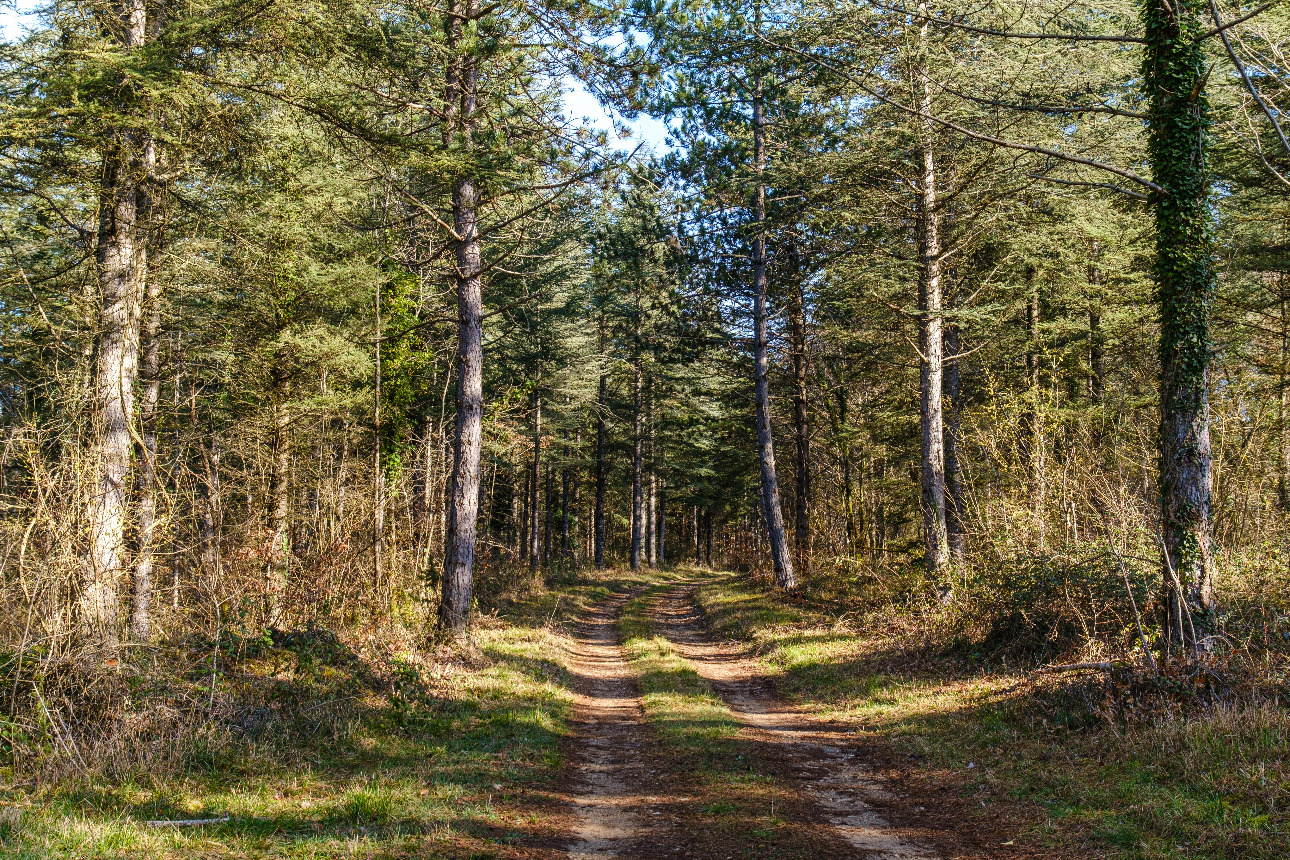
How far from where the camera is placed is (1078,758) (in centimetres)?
658

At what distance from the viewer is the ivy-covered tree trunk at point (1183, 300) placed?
24.0 ft

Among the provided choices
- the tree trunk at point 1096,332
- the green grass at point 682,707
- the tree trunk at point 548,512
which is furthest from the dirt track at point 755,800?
the tree trunk at point 548,512

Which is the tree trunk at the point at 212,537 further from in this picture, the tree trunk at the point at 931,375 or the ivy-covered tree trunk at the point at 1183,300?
the tree trunk at the point at 931,375

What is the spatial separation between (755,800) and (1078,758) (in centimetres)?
299

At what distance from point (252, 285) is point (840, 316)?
1474cm

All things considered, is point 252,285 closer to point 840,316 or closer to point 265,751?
point 265,751

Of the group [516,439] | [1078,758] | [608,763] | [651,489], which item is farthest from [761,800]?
[651,489]

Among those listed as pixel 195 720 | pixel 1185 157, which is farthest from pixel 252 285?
pixel 1185 157

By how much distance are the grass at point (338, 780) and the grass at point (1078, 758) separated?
154 inches

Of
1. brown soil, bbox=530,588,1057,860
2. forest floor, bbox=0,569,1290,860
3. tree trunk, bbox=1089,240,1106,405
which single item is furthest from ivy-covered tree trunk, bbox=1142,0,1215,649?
tree trunk, bbox=1089,240,1106,405

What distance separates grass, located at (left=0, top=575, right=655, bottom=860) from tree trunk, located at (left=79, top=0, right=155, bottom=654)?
2032mm

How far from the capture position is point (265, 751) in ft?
21.2

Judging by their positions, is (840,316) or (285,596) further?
(840,316)

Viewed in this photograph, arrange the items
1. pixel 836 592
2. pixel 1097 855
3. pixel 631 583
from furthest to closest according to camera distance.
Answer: pixel 631 583
pixel 836 592
pixel 1097 855
